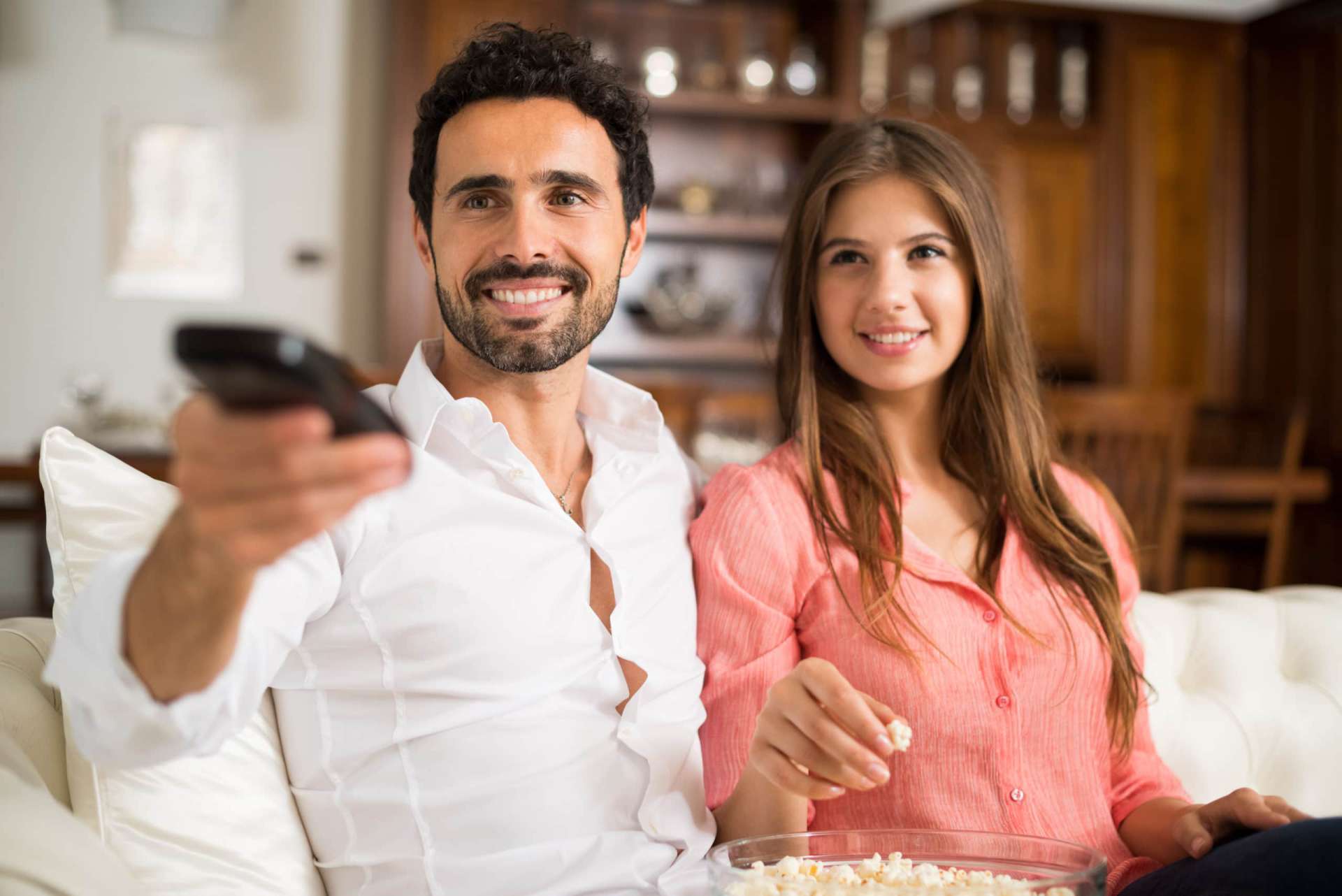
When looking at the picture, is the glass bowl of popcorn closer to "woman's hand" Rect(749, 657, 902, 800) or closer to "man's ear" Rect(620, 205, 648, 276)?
"woman's hand" Rect(749, 657, 902, 800)

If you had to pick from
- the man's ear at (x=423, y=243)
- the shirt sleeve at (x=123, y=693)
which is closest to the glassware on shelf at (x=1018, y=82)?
the man's ear at (x=423, y=243)

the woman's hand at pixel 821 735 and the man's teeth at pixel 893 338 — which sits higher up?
the man's teeth at pixel 893 338

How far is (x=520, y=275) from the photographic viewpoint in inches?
52.1

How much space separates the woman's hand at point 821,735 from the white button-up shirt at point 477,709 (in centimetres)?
22

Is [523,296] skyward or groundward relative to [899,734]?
skyward

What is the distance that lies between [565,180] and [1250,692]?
1.12 m

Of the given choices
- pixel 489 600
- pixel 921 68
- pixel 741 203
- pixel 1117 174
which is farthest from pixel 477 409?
pixel 1117 174

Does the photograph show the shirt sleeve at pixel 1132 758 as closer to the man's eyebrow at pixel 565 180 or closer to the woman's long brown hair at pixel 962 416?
the woman's long brown hair at pixel 962 416

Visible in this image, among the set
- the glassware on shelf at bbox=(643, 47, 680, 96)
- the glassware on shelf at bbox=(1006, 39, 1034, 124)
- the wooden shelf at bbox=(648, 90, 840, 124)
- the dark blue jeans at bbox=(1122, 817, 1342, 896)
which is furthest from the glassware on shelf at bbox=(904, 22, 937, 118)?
the dark blue jeans at bbox=(1122, 817, 1342, 896)

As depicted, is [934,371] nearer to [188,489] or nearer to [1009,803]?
[1009,803]

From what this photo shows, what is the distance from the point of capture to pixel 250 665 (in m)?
0.91

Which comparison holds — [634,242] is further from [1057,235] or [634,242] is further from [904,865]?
[1057,235]

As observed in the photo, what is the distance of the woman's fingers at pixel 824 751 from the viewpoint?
0.97 metres

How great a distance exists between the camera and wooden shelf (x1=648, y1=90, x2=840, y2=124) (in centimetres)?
454
